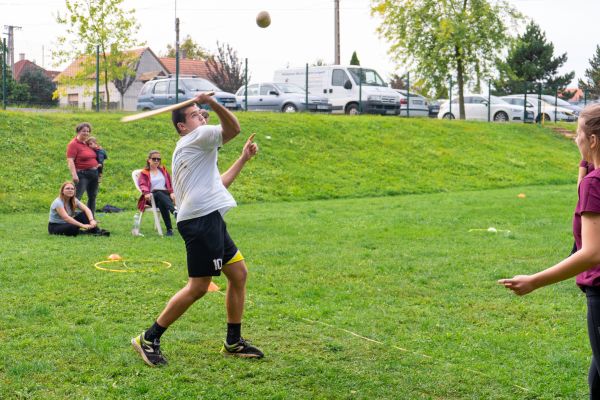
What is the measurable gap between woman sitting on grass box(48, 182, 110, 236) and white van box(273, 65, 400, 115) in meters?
18.1

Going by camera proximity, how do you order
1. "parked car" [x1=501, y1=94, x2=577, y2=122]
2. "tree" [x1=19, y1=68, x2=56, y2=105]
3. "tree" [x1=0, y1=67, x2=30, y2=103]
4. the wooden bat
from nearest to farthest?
the wooden bat < "tree" [x1=0, y1=67, x2=30, y2=103] < "tree" [x1=19, y1=68, x2=56, y2=105] < "parked car" [x1=501, y1=94, x2=577, y2=122]

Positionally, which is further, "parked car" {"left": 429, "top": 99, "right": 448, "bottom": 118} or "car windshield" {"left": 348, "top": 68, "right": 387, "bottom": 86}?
"parked car" {"left": 429, "top": 99, "right": 448, "bottom": 118}

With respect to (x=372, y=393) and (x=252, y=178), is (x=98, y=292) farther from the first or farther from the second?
(x=252, y=178)

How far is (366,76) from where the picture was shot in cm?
2892

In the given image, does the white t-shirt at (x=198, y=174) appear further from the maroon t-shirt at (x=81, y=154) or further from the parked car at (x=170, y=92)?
the parked car at (x=170, y=92)

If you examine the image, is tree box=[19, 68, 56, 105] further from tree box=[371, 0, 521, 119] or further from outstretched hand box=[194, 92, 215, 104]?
outstretched hand box=[194, 92, 215, 104]

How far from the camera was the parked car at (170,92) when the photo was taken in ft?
85.4

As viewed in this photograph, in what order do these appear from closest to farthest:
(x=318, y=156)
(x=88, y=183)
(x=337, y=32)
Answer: (x=88, y=183)
(x=318, y=156)
(x=337, y=32)

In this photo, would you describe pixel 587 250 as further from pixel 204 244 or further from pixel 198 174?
pixel 198 174

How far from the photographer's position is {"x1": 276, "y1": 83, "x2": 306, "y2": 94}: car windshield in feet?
92.4

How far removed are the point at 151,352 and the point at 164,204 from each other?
6.62 meters

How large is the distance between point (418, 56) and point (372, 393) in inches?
1162

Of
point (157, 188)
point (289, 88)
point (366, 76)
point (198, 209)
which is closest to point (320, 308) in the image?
point (198, 209)

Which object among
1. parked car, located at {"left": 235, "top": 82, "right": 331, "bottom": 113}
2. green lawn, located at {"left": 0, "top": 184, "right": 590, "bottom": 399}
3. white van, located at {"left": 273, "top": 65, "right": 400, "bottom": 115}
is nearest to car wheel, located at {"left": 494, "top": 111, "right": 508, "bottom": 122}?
white van, located at {"left": 273, "top": 65, "right": 400, "bottom": 115}
